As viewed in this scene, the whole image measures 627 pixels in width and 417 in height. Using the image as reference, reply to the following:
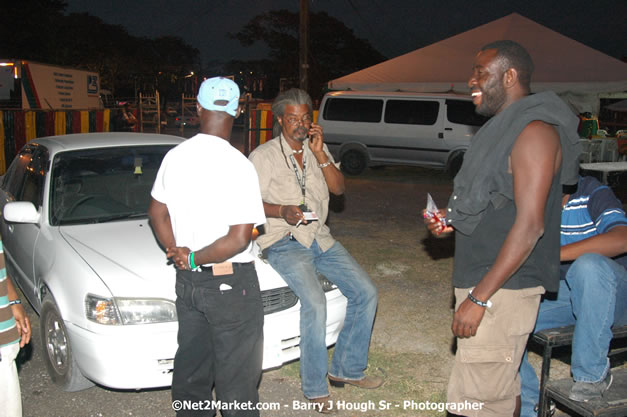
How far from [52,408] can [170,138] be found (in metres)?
2.45

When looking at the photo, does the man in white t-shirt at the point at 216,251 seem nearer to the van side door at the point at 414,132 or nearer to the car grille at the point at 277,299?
the car grille at the point at 277,299

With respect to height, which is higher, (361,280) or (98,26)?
(98,26)

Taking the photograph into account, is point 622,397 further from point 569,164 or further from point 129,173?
point 129,173

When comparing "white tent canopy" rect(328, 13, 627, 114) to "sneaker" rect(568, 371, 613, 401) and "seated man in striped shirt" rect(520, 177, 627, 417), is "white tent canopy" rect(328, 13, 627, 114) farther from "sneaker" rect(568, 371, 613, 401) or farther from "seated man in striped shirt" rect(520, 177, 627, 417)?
"sneaker" rect(568, 371, 613, 401)

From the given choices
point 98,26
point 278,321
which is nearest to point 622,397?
point 278,321

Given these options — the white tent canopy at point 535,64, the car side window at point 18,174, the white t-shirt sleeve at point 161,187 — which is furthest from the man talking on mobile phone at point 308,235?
the white tent canopy at point 535,64

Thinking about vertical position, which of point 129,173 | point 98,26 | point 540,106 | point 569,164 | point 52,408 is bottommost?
point 52,408

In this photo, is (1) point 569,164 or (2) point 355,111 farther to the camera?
(2) point 355,111

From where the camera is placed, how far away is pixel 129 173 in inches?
177

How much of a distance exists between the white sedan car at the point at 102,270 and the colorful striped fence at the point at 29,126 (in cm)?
866

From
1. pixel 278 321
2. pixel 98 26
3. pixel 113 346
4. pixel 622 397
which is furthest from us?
pixel 98 26

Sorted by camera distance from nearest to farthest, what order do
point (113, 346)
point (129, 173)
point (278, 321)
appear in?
point (113, 346) → point (278, 321) → point (129, 173)

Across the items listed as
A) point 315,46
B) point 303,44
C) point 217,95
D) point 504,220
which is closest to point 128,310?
point 217,95

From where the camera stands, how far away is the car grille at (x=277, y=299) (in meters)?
3.38
